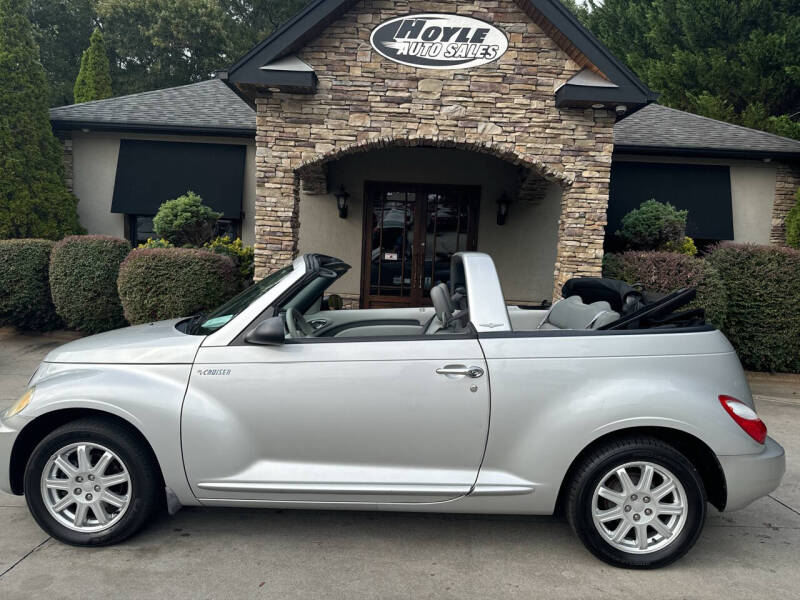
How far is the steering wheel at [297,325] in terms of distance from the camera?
3.44 metres

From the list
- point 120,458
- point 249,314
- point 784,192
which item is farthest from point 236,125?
point 784,192

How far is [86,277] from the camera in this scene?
847 cm

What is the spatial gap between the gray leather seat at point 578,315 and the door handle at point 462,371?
0.91 meters

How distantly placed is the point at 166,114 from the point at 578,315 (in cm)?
1024

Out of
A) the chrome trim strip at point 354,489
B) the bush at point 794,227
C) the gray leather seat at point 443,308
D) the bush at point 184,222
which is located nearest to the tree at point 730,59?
the bush at point 794,227

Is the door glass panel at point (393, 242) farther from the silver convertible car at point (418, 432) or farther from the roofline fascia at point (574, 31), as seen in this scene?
the silver convertible car at point (418, 432)

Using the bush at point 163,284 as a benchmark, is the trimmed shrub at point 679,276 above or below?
above

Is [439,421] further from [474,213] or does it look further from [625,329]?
[474,213]

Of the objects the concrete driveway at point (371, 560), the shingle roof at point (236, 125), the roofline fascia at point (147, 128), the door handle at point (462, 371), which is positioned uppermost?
the shingle roof at point (236, 125)

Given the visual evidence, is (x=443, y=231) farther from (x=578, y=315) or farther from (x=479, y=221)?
(x=578, y=315)

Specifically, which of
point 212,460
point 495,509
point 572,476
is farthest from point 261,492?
point 572,476

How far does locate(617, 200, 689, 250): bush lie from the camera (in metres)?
9.63

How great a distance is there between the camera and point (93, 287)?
847cm

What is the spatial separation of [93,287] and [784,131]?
1632 centimetres
